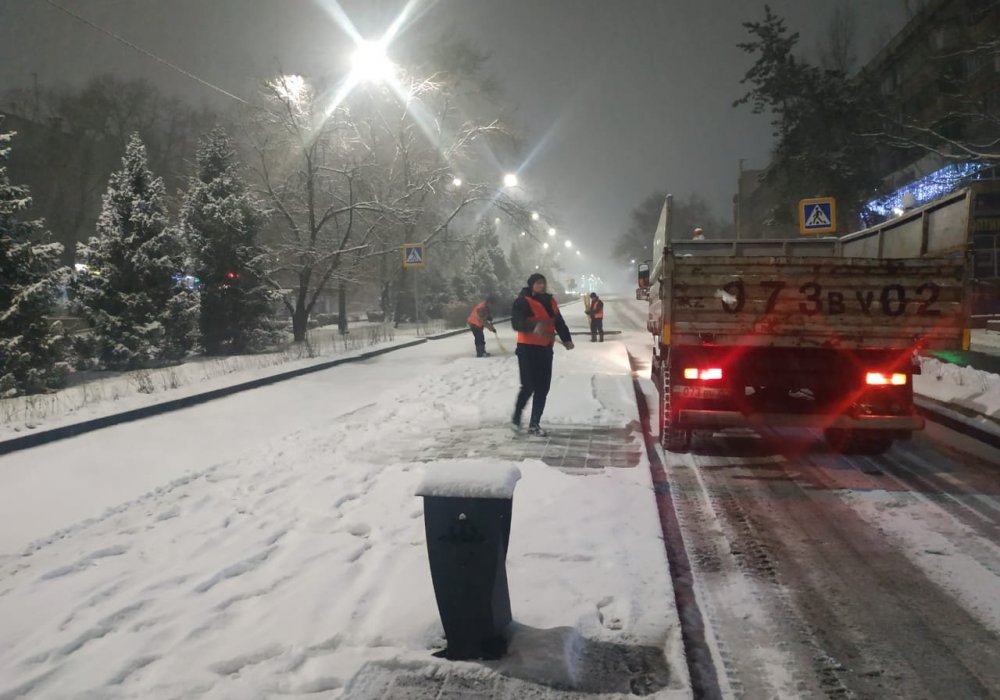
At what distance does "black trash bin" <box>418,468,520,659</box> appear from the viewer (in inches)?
105

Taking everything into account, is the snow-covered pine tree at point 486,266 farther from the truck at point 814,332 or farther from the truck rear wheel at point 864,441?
the truck at point 814,332

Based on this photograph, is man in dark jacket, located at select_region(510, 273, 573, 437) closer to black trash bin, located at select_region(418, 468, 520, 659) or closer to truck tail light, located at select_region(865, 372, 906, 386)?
truck tail light, located at select_region(865, 372, 906, 386)

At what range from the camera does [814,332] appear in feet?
20.4

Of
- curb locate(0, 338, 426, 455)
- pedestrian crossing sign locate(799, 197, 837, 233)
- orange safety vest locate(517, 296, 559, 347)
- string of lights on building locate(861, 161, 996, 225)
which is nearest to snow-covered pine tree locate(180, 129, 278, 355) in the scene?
curb locate(0, 338, 426, 455)

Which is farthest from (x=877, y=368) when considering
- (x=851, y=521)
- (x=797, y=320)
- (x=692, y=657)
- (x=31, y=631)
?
(x=31, y=631)

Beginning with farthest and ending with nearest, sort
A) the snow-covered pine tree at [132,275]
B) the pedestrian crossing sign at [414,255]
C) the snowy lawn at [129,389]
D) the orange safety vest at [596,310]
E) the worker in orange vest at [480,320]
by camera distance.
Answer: the pedestrian crossing sign at [414,255] → the orange safety vest at [596,310] → the snow-covered pine tree at [132,275] → the worker in orange vest at [480,320] → the snowy lawn at [129,389]

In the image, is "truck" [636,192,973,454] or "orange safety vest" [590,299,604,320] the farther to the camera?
"orange safety vest" [590,299,604,320]

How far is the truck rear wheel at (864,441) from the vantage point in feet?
21.0

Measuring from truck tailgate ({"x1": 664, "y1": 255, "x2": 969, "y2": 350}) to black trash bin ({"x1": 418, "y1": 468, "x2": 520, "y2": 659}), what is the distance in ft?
13.8

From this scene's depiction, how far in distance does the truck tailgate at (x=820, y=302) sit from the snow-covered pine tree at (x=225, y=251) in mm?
17619

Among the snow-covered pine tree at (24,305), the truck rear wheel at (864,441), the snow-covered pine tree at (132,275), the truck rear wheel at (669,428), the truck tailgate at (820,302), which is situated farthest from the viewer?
the snow-covered pine tree at (132,275)

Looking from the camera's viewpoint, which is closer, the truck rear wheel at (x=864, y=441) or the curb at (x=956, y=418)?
the truck rear wheel at (x=864, y=441)

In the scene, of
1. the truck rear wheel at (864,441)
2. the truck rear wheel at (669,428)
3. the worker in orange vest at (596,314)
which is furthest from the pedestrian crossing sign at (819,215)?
the truck rear wheel at (669,428)

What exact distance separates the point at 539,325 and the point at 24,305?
11.7 m
